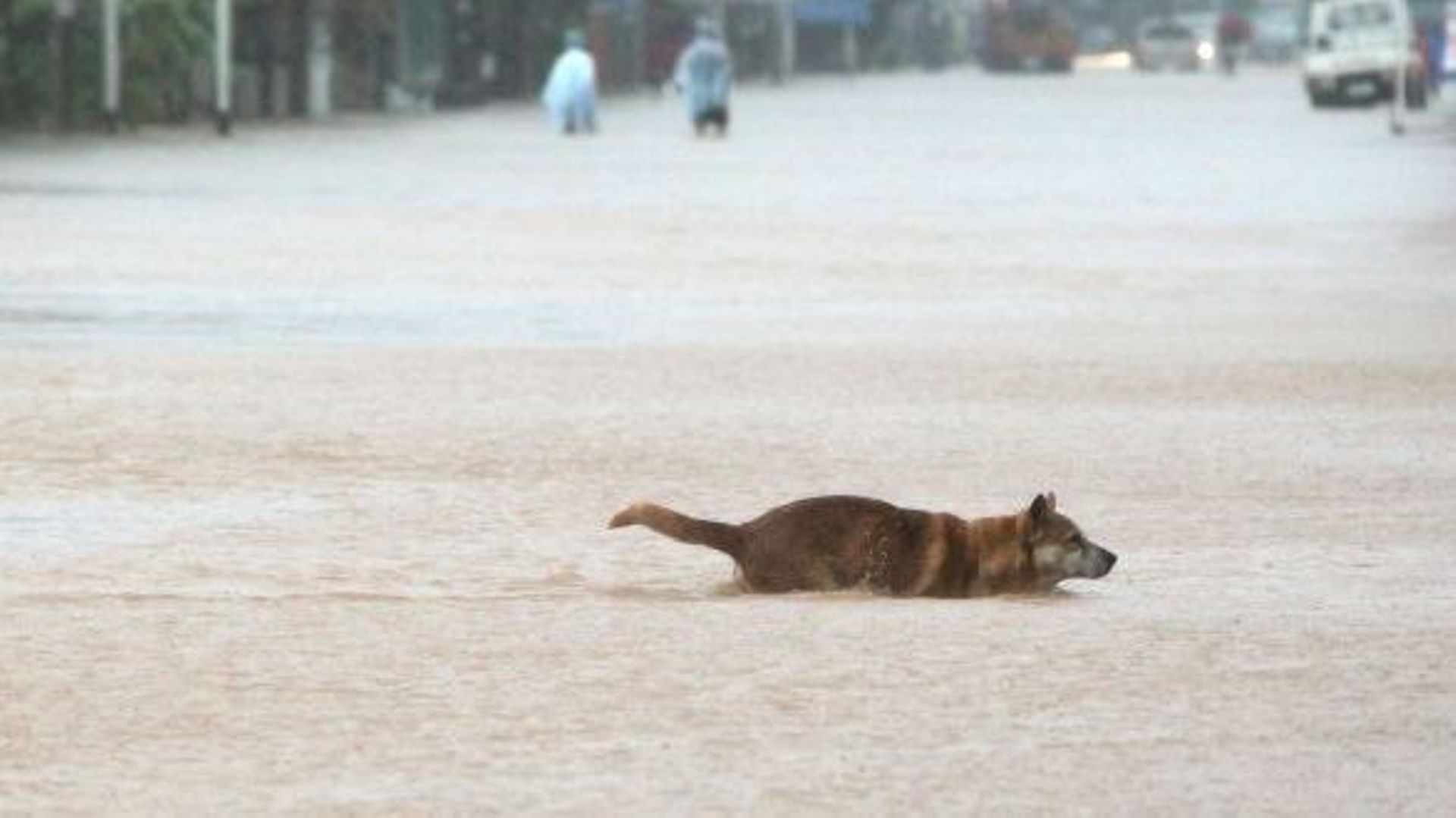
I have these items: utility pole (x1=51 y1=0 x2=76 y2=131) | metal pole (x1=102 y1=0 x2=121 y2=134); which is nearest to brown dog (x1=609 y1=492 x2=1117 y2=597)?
utility pole (x1=51 y1=0 x2=76 y2=131)

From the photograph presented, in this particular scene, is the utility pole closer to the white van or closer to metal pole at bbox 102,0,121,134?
metal pole at bbox 102,0,121,134

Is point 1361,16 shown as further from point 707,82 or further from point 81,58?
point 81,58

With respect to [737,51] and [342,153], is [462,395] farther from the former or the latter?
[737,51]

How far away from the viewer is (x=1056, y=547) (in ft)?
37.3

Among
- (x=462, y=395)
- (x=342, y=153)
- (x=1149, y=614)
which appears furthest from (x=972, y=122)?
(x=1149, y=614)

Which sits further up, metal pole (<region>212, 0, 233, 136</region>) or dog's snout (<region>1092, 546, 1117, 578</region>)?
dog's snout (<region>1092, 546, 1117, 578</region>)

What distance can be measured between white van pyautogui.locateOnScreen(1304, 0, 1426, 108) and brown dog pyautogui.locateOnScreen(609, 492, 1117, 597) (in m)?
66.2

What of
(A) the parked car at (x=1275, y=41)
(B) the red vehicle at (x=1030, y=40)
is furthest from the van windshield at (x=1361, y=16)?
(A) the parked car at (x=1275, y=41)

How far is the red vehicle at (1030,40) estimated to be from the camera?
148 meters

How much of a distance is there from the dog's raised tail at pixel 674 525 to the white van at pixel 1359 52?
6657 cm

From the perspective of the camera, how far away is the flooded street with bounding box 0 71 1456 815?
9016 mm

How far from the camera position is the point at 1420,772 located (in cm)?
885

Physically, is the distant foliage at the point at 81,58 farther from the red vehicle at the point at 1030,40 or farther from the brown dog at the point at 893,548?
the red vehicle at the point at 1030,40

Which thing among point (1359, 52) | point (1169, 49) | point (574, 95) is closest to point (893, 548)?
point (574, 95)
